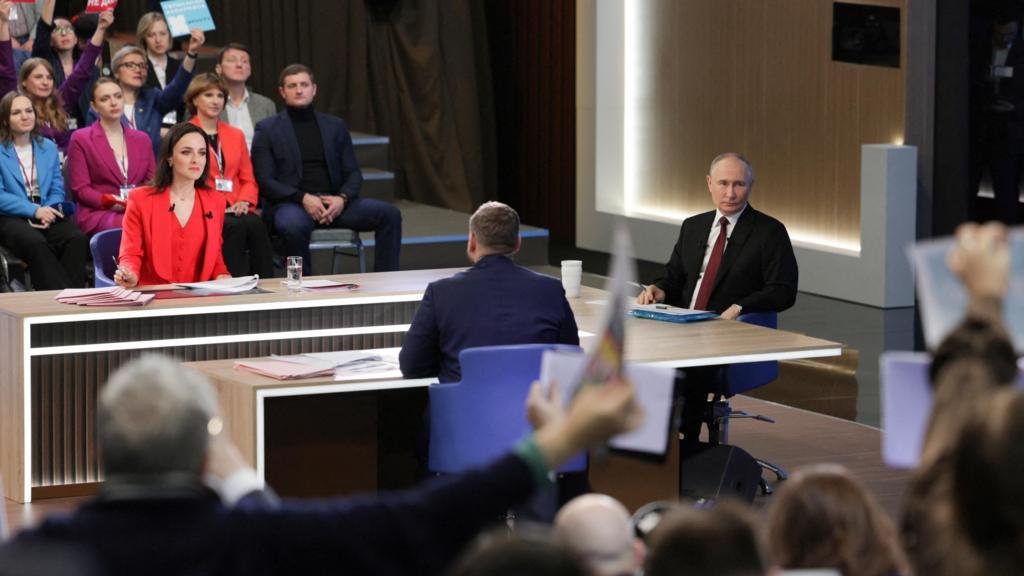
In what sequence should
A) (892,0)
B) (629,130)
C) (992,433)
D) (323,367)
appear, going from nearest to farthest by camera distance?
1. (992,433)
2. (323,367)
3. (892,0)
4. (629,130)

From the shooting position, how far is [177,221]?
662 centimetres

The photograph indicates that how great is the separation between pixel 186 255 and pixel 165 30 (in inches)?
124

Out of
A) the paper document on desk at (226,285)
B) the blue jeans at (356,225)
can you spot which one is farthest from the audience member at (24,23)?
the paper document on desk at (226,285)

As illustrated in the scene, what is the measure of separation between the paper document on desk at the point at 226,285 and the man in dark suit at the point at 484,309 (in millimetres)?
1495

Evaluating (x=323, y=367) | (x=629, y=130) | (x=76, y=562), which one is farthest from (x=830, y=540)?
(x=629, y=130)

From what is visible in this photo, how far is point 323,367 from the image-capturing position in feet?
16.1

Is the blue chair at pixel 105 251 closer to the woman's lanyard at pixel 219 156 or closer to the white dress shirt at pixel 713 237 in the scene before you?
the woman's lanyard at pixel 219 156

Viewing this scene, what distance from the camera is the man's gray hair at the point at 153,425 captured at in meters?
2.12

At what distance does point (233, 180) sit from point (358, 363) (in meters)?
3.44

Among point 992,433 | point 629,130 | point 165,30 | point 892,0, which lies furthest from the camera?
point 629,130

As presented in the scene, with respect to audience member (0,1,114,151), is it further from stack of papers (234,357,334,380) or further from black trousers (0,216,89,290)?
stack of papers (234,357,334,380)

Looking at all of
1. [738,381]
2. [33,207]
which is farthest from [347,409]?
[33,207]

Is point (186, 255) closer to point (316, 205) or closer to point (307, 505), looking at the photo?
point (316, 205)

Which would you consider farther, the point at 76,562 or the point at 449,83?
the point at 449,83
